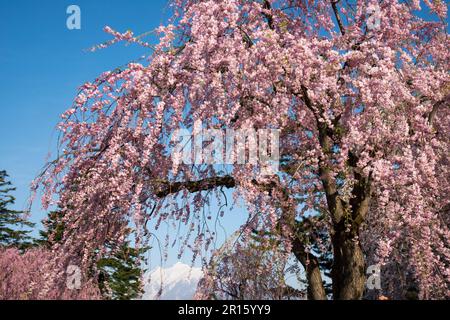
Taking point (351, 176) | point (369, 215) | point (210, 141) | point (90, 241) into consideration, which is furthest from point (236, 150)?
point (369, 215)

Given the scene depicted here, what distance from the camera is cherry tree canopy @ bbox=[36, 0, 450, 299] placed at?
8789mm

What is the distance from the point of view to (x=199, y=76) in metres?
8.73

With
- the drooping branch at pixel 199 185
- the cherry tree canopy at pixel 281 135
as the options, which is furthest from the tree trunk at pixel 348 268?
the drooping branch at pixel 199 185

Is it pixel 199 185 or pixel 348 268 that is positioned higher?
pixel 199 185

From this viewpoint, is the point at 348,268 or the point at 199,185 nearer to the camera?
the point at 348,268

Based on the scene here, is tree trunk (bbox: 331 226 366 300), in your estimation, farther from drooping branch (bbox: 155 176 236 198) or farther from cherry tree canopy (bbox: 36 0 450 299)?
drooping branch (bbox: 155 176 236 198)

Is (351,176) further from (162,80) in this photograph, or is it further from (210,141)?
(162,80)

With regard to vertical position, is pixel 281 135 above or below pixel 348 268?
above

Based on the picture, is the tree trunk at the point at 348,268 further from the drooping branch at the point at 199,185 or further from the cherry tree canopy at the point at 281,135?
the drooping branch at the point at 199,185

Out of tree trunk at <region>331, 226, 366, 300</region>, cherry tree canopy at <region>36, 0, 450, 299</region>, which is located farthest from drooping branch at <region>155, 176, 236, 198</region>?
tree trunk at <region>331, 226, 366, 300</region>

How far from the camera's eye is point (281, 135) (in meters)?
10.6

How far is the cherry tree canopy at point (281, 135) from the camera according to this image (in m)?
8.79

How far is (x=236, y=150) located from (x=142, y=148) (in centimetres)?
179

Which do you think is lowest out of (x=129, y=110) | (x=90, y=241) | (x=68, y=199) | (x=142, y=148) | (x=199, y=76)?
(x=90, y=241)
